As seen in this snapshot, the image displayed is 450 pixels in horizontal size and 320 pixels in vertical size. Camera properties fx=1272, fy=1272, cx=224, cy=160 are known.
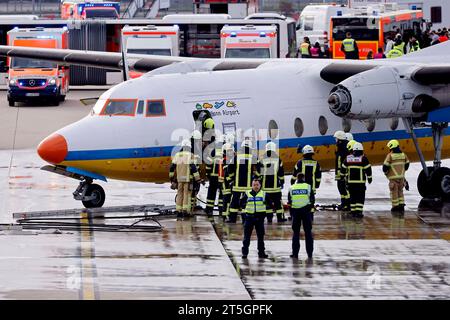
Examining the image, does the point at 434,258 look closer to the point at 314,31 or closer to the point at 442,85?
the point at 442,85

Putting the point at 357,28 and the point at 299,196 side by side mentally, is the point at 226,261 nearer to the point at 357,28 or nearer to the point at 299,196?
the point at 299,196

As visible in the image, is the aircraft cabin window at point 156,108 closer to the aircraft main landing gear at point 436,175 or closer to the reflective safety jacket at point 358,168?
the reflective safety jacket at point 358,168

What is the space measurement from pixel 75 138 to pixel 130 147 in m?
1.17

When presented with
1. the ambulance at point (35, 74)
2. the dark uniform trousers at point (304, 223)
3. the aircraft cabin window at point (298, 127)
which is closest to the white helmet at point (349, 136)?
the aircraft cabin window at point (298, 127)

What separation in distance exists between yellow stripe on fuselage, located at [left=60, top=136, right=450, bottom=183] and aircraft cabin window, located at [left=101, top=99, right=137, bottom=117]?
3.59 ft

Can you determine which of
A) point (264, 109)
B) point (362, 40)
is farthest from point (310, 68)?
point (362, 40)

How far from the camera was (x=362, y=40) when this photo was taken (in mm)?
64438

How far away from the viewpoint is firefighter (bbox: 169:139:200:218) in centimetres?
2662

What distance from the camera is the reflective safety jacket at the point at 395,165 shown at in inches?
1104

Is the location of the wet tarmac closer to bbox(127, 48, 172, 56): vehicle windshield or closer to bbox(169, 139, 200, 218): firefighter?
bbox(169, 139, 200, 218): firefighter

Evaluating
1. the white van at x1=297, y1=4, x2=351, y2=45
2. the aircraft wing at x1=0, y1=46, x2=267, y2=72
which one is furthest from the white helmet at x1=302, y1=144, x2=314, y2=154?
the white van at x1=297, y1=4, x2=351, y2=45

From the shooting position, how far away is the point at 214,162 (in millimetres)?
27281

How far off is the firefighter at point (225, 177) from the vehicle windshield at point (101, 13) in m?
47.3

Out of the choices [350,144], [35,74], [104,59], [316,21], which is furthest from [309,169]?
[316,21]
